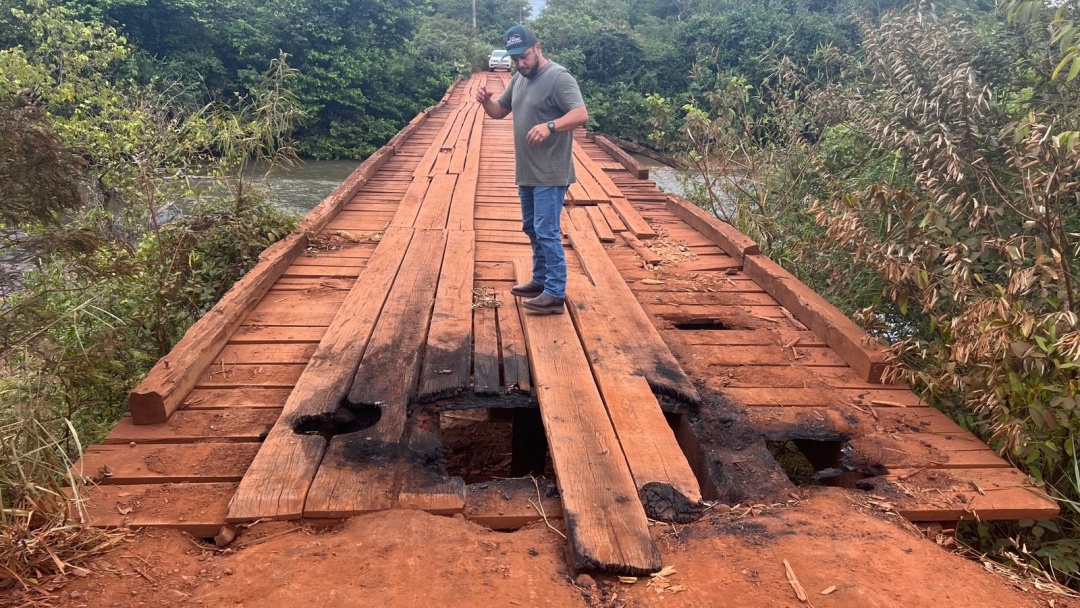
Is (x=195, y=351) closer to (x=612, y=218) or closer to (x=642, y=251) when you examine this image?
(x=642, y=251)

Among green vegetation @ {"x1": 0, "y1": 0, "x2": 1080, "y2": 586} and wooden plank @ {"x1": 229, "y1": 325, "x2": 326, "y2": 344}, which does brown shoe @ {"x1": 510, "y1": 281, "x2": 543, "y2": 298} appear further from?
green vegetation @ {"x1": 0, "y1": 0, "x2": 1080, "y2": 586}

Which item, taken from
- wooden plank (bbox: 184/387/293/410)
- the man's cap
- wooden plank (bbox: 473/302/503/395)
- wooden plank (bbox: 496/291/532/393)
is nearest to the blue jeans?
wooden plank (bbox: 496/291/532/393)

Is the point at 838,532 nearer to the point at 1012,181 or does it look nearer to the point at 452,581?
the point at 452,581

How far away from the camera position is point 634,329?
4094mm

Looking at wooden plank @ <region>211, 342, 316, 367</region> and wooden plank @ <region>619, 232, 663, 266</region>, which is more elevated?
wooden plank @ <region>619, 232, 663, 266</region>

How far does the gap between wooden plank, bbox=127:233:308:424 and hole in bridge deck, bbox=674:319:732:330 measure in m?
2.75

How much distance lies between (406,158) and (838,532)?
29.0 feet

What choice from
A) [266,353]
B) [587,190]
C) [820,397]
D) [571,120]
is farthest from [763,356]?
[587,190]

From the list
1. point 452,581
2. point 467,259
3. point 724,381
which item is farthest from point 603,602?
point 467,259

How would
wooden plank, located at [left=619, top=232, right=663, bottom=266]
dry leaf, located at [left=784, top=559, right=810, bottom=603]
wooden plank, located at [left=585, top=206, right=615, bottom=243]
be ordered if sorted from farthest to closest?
1. wooden plank, located at [left=585, top=206, right=615, bottom=243]
2. wooden plank, located at [left=619, top=232, right=663, bottom=266]
3. dry leaf, located at [left=784, top=559, right=810, bottom=603]

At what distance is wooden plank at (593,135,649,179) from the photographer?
9469 millimetres

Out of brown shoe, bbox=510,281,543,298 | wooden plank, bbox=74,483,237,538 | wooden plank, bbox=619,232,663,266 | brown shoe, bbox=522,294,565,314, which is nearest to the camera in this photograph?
wooden plank, bbox=74,483,237,538

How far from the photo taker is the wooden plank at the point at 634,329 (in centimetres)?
345

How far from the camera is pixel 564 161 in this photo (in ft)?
13.0
